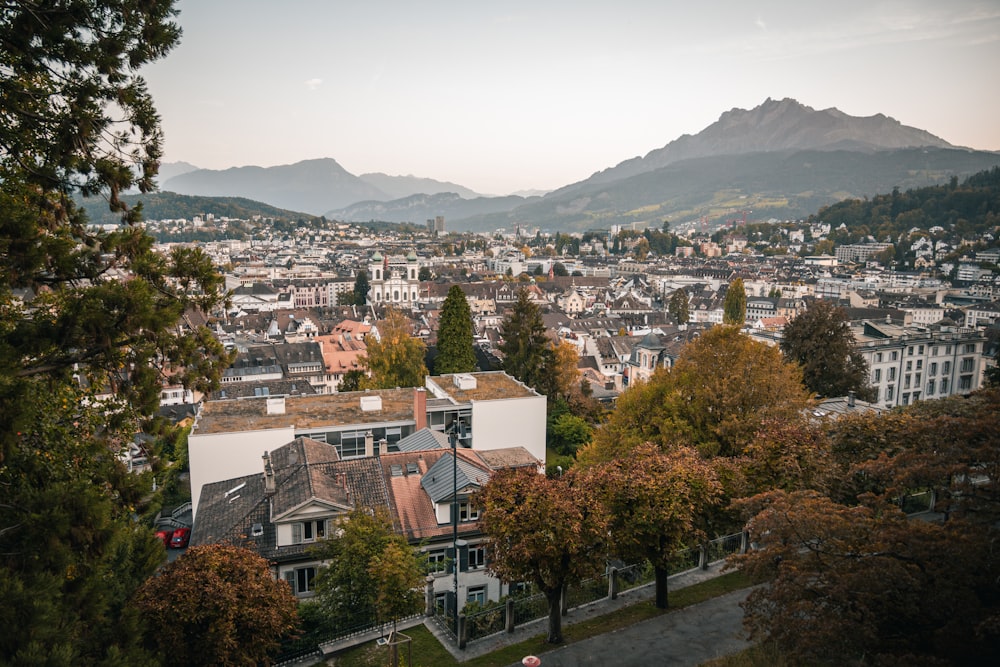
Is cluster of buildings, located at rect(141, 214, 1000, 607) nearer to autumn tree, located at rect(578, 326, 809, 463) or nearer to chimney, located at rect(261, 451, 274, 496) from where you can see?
chimney, located at rect(261, 451, 274, 496)

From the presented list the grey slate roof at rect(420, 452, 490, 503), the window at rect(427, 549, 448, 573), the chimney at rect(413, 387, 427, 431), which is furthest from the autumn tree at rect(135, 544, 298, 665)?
the chimney at rect(413, 387, 427, 431)

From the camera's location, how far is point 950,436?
36.7 feet

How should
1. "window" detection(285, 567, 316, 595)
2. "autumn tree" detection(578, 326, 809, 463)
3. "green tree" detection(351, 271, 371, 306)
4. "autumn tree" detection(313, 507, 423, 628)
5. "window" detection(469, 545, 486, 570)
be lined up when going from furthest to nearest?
1. "green tree" detection(351, 271, 371, 306)
2. "autumn tree" detection(578, 326, 809, 463)
3. "window" detection(469, 545, 486, 570)
4. "window" detection(285, 567, 316, 595)
5. "autumn tree" detection(313, 507, 423, 628)

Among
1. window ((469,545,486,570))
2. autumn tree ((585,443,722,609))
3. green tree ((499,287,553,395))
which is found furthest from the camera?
green tree ((499,287,553,395))

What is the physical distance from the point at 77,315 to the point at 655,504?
38.9 ft

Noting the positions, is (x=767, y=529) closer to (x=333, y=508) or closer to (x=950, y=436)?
(x=950, y=436)

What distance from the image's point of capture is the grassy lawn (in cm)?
1498

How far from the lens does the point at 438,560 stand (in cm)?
2094

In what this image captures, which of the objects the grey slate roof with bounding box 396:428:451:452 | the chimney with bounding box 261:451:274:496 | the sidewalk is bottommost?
the sidewalk

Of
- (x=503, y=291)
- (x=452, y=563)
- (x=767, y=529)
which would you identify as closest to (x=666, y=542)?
(x=767, y=529)

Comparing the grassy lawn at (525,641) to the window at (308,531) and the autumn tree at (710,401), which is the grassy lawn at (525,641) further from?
the autumn tree at (710,401)

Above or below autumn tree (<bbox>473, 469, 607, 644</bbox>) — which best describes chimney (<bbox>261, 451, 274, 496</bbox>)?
below

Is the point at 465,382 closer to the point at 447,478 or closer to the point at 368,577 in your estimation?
the point at 447,478

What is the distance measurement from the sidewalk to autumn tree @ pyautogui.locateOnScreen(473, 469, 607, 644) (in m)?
0.74
